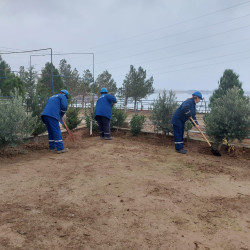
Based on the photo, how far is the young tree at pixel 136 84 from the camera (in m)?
26.5

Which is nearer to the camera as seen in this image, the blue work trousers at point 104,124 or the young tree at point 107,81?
the blue work trousers at point 104,124

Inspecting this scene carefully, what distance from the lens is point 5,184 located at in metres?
3.85

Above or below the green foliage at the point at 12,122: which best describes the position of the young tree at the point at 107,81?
above

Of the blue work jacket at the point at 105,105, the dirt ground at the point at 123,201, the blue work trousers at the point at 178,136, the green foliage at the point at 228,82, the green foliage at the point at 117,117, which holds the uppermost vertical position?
the green foliage at the point at 228,82

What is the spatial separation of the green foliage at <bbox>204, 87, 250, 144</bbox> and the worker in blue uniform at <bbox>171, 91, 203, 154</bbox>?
1.54 ft

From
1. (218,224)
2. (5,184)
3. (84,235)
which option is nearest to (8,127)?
(5,184)

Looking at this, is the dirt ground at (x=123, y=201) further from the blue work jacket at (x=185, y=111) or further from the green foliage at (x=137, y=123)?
the green foliage at (x=137, y=123)

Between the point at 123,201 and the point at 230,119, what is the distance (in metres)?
3.91

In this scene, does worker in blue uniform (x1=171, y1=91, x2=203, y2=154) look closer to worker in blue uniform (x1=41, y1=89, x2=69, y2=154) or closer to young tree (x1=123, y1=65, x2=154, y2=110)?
worker in blue uniform (x1=41, y1=89, x2=69, y2=154)

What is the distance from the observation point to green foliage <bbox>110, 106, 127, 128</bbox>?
8.80 metres

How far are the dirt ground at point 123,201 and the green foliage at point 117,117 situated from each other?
2.90 metres

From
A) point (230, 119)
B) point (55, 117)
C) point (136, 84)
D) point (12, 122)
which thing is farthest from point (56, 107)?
point (136, 84)

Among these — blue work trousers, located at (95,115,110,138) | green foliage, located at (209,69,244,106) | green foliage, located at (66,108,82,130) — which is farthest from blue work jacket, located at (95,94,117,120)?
green foliage, located at (209,69,244,106)

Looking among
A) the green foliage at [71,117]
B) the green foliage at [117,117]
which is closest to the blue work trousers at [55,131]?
the green foliage at [71,117]
